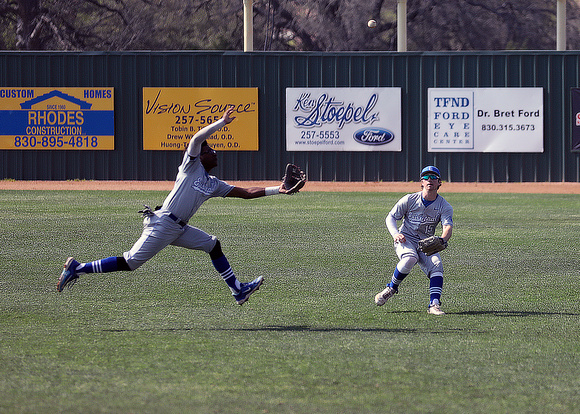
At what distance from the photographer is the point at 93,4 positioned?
46.6 meters

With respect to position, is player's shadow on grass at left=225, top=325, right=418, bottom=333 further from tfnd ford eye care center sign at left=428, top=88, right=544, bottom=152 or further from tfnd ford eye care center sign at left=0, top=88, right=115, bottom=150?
tfnd ford eye care center sign at left=0, top=88, right=115, bottom=150

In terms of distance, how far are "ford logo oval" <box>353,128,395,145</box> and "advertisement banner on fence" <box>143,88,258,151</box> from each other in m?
3.52

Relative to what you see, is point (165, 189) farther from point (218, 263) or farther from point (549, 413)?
point (549, 413)

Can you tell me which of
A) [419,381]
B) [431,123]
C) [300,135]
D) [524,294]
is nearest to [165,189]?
[300,135]

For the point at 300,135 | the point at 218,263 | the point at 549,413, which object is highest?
the point at 300,135

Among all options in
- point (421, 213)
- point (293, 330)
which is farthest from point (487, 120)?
point (293, 330)

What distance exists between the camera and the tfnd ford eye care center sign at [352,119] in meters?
29.0

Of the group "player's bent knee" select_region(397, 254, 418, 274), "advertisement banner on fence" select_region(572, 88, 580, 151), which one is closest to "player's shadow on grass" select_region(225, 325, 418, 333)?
"player's bent knee" select_region(397, 254, 418, 274)

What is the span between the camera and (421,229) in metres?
8.98

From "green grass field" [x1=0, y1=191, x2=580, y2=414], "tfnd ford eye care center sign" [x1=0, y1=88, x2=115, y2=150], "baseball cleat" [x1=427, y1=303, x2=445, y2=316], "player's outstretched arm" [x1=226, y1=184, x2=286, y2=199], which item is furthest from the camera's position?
"tfnd ford eye care center sign" [x1=0, y1=88, x2=115, y2=150]

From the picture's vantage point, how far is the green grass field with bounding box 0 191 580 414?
5836mm

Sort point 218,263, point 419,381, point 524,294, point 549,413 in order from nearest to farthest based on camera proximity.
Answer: point 549,413 → point 419,381 → point 218,263 → point 524,294

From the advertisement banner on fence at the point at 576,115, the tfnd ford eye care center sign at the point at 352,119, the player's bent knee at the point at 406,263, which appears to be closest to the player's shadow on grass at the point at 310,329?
the player's bent knee at the point at 406,263

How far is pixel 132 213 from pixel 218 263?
11.5 meters
